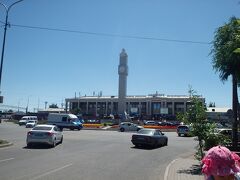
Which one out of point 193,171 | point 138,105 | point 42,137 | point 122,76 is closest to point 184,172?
point 193,171

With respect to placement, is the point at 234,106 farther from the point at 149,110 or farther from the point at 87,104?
the point at 87,104

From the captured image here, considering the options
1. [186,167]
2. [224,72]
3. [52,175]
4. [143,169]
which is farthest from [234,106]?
[52,175]

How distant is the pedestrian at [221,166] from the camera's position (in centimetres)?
342

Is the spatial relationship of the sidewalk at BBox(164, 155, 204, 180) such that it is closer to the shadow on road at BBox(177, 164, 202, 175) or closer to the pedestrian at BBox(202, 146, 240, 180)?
the shadow on road at BBox(177, 164, 202, 175)

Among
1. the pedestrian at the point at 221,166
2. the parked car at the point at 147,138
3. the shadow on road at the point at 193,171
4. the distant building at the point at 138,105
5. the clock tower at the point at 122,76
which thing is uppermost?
the clock tower at the point at 122,76

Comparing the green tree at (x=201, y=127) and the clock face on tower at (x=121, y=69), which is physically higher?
the clock face on tower at (x=121, y=69)

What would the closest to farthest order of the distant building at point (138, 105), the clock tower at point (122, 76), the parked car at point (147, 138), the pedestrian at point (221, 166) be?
the pedestrian at point (221, 166) < the parked car at point (147, 138) < the clock tower at point (122, 76) < the distant building at point (138, 105)

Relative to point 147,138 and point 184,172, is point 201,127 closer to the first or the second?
point 184,172

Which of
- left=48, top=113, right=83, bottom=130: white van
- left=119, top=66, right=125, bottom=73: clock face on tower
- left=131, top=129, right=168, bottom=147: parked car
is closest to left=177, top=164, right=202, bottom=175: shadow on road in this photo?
left=131, top=129, right=168, bottom=147: parked car

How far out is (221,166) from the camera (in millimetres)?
3443

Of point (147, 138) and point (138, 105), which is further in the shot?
point (138, 105)

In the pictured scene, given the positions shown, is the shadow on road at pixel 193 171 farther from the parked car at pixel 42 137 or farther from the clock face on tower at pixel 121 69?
the clock face on tower at pixel 121 69

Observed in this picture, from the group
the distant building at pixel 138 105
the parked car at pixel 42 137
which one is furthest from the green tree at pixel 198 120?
the distant building at pixel 138 105

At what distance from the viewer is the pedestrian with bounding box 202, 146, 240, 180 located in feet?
11.2
